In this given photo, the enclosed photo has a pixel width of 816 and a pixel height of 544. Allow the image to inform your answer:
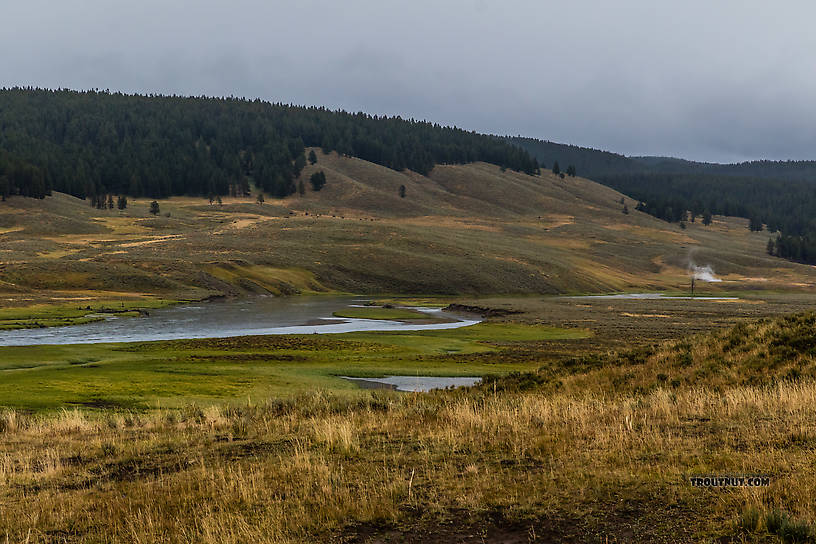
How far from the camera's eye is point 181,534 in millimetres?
9773

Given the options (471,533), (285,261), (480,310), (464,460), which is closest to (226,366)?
(464,460)

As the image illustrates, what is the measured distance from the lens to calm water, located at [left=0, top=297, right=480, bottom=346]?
64.4 m

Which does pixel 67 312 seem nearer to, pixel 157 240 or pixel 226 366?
pixel 226 366

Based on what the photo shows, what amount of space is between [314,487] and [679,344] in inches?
827

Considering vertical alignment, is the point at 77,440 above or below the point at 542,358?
Result: above

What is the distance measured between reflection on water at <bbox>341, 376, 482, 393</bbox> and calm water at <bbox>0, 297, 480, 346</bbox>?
28233 mm

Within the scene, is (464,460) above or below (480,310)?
above

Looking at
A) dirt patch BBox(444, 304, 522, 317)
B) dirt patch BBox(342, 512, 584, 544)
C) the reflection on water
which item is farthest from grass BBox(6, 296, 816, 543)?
dirt patch BBox(444, 304, 522, 317)

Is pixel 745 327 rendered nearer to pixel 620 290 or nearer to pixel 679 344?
pixel 679 344

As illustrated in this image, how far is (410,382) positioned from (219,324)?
4169cm

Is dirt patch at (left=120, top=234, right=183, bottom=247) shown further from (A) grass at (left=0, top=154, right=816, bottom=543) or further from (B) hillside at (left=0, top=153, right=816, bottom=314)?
(A) grass at (left=0, top=154, right=816, bottom=543)

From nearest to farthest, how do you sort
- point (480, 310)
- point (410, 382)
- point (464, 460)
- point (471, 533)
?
1. point (471, 533)
2. point (464, 460)
3. point (410, 382)
4. point (480, 310)

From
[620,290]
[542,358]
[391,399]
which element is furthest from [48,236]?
[391,399]

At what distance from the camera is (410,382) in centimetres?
4144
